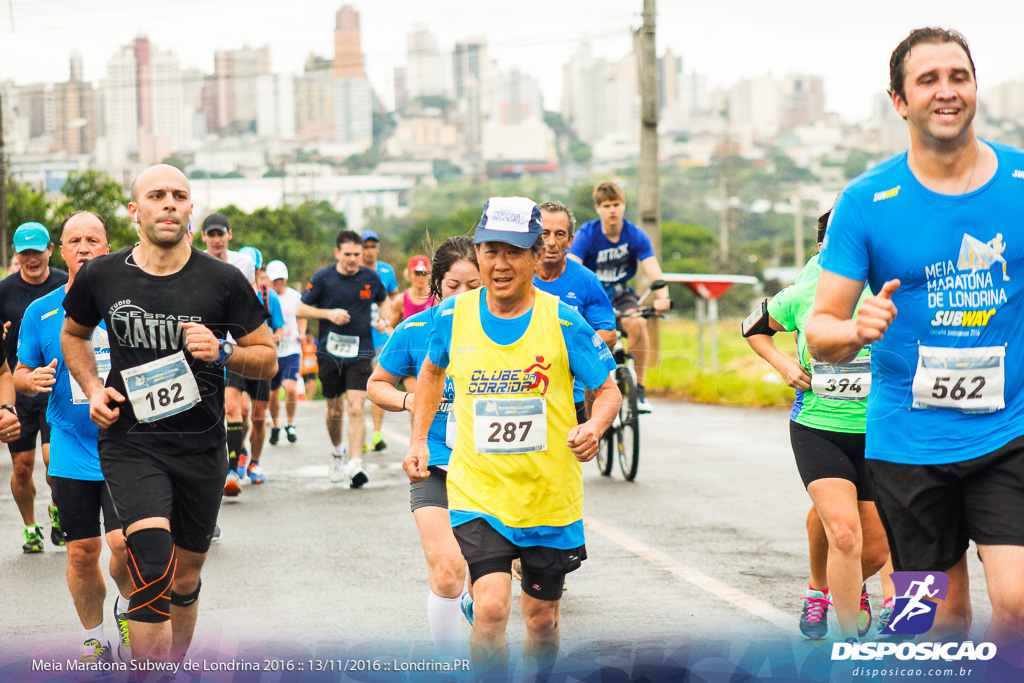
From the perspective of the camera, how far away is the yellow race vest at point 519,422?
425cm

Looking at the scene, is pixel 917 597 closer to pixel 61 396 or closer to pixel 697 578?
pixel 697 578

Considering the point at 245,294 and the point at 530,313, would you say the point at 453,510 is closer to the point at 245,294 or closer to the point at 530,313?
the point at 530,313

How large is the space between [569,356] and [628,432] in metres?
6.57

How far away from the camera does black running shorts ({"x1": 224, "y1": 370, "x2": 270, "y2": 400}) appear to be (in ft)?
34.5

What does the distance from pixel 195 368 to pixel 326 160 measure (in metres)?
84.4

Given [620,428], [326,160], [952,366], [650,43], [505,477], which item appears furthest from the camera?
[326,160]

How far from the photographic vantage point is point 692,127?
189875 millimetres

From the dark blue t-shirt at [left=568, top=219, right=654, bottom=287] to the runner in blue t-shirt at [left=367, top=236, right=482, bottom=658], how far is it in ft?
18.9

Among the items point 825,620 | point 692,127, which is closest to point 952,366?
point 825,620

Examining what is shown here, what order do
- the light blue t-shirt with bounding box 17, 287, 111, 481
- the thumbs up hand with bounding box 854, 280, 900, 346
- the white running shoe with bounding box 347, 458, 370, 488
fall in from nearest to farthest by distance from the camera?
1. the thumbs up hand with bounding box 854, 280, 900, 346
2. the light blue t-shirt with bounding box 17, 287, 111, 481
3. the white running shoe with bounding box 347, 458, 370, 488

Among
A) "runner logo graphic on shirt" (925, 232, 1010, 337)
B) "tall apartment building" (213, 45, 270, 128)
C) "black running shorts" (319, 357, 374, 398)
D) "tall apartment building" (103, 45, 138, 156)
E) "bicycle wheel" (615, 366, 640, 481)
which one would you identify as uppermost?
"tall apartment building" (213, 45, 270, 128)

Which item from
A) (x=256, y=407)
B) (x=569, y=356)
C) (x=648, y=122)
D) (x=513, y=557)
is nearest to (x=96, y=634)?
(x=513, y=557)

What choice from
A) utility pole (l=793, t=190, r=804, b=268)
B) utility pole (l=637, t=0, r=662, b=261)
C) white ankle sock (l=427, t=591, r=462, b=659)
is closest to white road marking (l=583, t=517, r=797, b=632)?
white ankle sock (l=427, t=591, r=462, b=659)

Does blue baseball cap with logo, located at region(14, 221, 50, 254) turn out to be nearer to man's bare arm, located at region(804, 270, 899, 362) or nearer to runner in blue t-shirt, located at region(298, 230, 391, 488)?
runner in blue t-shirt, located at region(298, 230, 391, 488)
